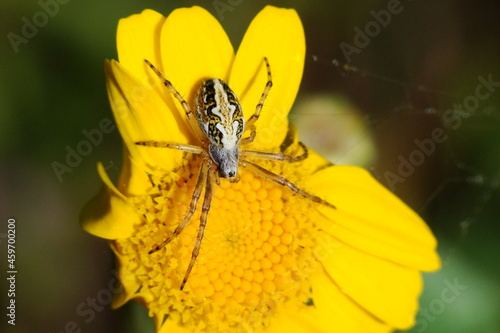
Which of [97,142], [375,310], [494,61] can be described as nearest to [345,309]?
[375,310]

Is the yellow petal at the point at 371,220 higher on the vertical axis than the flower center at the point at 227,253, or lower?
higher

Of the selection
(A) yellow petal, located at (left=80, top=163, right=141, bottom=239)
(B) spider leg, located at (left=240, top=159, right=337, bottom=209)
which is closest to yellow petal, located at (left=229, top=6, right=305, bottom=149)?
(B) spider leg, located at (left=240, top=159, right=337, bottom=209)

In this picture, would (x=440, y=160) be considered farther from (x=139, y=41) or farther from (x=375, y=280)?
(x=139, y=41)

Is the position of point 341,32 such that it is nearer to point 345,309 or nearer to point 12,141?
point 345,309

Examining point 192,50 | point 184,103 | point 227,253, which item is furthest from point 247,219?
point 192,50

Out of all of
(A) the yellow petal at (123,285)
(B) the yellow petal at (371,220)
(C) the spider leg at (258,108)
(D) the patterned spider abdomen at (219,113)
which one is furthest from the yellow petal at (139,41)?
(B) the yellow petal at (371,220)

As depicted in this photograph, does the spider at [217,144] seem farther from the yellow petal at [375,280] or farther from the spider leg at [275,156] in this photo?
the yellow petal at [375,280]
